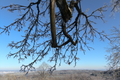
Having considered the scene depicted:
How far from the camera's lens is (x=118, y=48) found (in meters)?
9.30

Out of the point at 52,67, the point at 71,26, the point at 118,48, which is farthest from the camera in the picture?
the point at 118,48

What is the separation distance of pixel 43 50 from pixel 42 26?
2.06 feet

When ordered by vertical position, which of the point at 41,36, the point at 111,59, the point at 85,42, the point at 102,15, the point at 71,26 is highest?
the point at 102,15

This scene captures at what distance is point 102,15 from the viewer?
2406mm

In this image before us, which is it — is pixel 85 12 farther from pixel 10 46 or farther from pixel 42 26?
pixel 10 46

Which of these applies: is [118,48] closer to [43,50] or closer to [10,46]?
[43,50]

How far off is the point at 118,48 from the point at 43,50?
A: 9.05 meters

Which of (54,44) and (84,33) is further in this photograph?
(84,33)

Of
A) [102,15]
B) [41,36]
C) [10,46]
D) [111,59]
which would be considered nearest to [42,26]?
[41,36]

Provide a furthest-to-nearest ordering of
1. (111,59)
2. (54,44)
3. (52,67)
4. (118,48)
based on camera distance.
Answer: (118,48)
(111,59)
(52,67)
(54,44)

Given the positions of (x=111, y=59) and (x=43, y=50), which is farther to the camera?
(x=111, y=59)

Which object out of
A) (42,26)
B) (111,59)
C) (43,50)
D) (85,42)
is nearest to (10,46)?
(43,50)

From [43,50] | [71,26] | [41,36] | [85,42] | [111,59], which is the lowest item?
[111,59]

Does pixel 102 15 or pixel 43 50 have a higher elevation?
pixel 102 15
